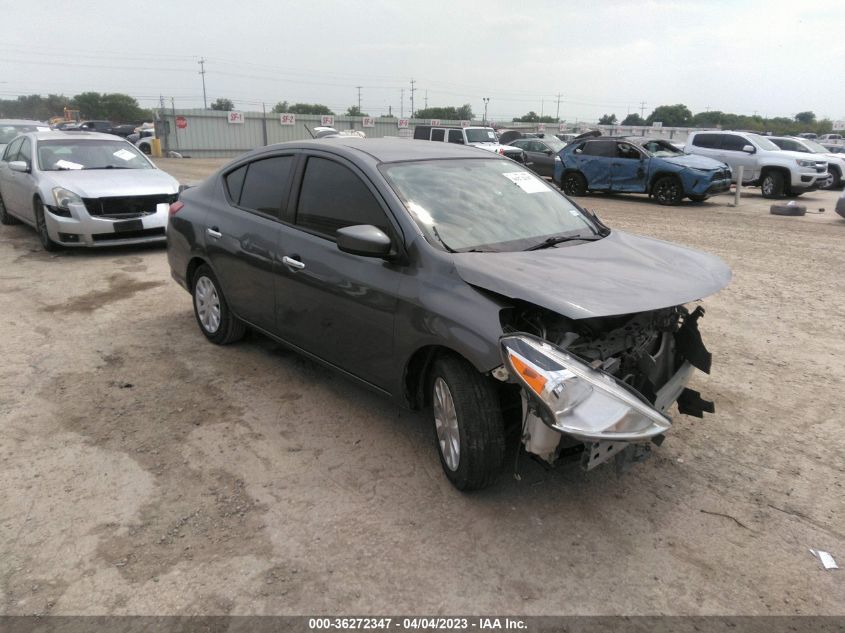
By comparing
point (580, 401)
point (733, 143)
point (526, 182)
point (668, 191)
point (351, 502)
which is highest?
point (733, 143)

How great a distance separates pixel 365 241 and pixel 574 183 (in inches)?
587

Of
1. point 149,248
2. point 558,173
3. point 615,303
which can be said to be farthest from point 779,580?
point 558,173

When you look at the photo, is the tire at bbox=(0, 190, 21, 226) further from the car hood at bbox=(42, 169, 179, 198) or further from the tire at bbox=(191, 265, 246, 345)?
the tire at bbox=(191, 265, 246, 345)

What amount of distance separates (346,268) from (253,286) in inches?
44.9

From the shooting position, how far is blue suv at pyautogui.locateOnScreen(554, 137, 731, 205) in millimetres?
14984

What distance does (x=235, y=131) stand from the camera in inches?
1425

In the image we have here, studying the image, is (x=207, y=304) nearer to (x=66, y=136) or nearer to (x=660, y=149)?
(x=66, y=136)

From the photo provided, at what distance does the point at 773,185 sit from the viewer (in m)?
17.4

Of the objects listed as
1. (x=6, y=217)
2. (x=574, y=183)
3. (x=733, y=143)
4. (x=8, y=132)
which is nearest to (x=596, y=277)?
(x=6, y=217)

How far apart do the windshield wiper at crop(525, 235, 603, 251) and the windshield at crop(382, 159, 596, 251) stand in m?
0.04

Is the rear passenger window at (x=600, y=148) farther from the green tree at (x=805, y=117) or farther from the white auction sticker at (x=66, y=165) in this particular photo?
the green tree at (x=805, y=117)

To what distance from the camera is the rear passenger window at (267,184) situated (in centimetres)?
437

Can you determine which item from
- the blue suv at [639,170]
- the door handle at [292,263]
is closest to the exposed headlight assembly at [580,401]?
the door handle at [292,263]

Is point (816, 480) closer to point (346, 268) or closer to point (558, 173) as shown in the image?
point (346, 268)
